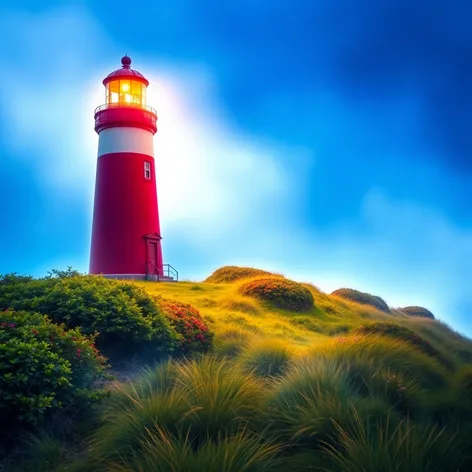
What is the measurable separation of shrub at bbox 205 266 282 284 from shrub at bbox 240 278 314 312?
5882 millimetres

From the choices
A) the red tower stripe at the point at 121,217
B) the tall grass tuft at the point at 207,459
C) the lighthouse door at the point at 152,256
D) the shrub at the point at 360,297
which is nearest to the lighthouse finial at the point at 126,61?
the red tower stripe at the point at 121,217

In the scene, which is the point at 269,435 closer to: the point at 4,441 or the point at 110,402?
the point at 110,402

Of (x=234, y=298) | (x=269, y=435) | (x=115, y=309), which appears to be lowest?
(x=269, y=435)

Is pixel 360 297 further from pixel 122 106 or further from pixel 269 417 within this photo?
pixel 269 417

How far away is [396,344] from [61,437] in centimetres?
678

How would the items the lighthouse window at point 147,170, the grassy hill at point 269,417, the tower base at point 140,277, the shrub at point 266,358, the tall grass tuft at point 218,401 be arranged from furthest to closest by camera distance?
the lighthouse window at point 147,170, the tower base at point 140,277, the shrub at point 266,358, the tall grass tuft at point 218,401, the grassy hill at point 269,417

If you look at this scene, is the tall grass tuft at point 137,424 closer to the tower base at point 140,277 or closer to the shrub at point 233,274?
the tower base at point 140,277

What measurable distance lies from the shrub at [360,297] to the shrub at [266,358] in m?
21.4

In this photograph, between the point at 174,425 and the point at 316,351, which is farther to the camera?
the point at 316,351

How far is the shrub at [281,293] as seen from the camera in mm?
22953

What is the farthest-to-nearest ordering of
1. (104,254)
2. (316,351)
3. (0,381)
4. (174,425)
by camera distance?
(104,254) < (316,351) < (0,381) < (174,425)

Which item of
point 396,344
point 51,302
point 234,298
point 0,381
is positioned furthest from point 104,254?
point 0,381

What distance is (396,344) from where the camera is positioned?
11516 millimetres

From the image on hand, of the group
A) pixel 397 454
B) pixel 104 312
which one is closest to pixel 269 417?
pixel 397 454
